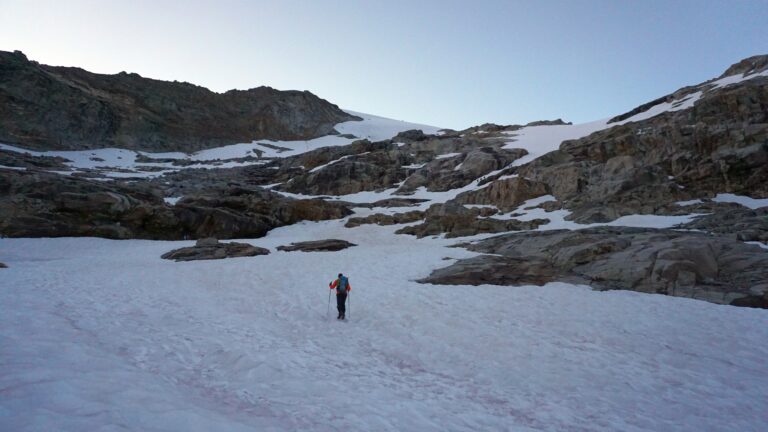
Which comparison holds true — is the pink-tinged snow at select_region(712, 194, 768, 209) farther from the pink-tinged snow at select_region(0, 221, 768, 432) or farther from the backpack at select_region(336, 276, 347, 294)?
the backpack at select_region(336, 276, 347, 294)

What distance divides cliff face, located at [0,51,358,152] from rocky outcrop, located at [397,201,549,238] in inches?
2672

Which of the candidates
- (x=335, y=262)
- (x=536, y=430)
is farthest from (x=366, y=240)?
(x=536, y=430)

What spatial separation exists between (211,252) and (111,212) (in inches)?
548

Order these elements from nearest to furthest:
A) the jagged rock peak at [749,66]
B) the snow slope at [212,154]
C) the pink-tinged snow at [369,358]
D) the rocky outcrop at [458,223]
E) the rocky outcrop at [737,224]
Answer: the pink-tinged snow at [369,358], the rocky outcrop at [737,224], the rocky outcrop at [458,223], the jagged rock peak at [749,66], the snow slope at [212,154]

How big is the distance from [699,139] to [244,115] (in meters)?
96.0

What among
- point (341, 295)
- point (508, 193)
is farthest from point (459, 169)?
point (341, 295)

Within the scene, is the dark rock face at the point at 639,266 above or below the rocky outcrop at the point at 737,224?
below

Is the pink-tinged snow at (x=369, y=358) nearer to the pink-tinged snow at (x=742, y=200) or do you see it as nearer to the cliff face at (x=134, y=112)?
the pink-tinged snow at (x=742, y=200)

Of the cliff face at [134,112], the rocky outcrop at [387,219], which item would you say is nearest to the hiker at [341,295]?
the rocky outcrop at [387,219]

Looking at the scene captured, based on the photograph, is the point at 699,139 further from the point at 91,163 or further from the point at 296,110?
the point at 296,110

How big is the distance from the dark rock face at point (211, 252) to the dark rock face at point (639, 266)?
13.9m

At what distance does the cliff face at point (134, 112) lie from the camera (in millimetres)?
68688

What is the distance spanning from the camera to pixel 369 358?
9117 millimetres

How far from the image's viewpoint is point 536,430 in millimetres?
6039
